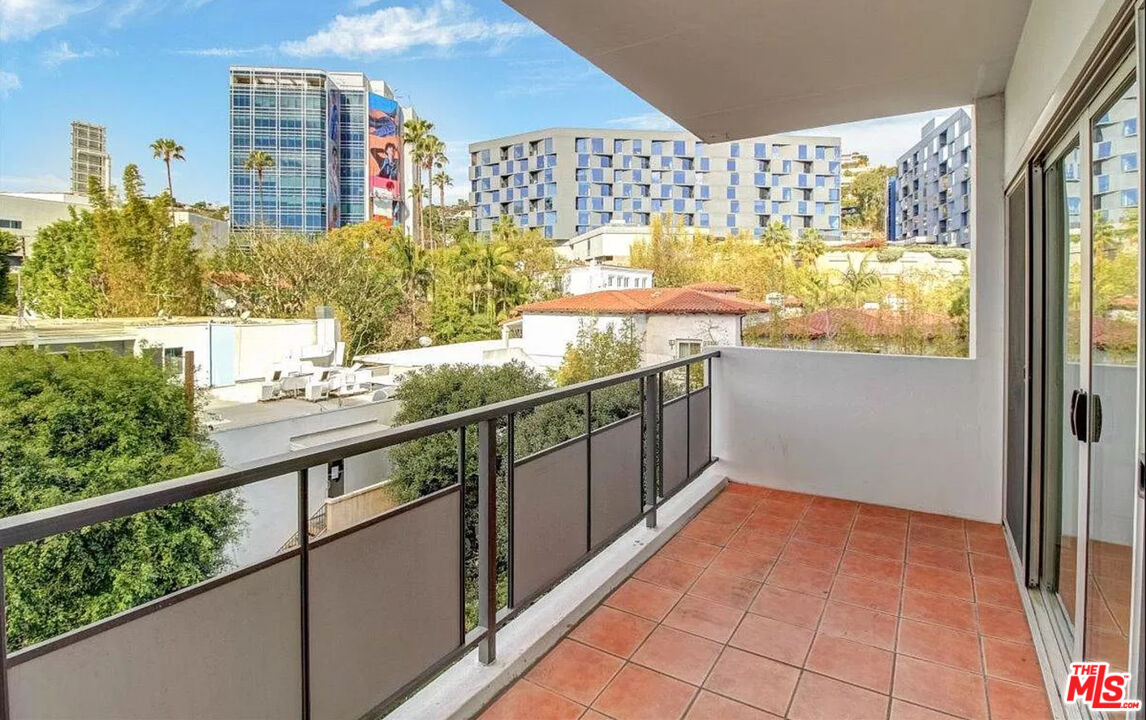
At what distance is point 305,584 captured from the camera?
1247 mm

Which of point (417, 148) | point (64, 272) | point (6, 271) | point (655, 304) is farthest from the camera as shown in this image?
point (417, 148)

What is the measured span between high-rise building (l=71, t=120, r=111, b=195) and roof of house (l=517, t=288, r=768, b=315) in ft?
68.2

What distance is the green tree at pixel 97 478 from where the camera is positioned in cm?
906

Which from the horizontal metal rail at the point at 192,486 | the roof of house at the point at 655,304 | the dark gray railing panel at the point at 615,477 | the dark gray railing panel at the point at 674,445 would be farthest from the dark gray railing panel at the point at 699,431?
A: the roof of house at the point at 655,304

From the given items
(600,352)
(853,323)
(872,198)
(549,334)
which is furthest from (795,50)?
(872,198)

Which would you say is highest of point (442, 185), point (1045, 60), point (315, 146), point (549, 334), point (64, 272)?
point (315, 146)

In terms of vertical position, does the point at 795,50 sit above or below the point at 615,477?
above

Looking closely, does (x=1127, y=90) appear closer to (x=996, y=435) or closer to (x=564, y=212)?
(x=996, y=435)

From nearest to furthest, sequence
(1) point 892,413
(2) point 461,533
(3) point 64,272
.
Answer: (2) point 461,533 < (1) point 892,413 < (3) point 64,272

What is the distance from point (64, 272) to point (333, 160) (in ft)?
106

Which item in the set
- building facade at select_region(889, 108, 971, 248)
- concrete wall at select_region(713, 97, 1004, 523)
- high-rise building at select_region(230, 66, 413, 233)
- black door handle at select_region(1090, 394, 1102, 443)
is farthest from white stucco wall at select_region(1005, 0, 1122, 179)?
high-rise building at select_region(230, 66, 413, 233)

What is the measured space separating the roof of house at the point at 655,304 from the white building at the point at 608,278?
2.86 meters

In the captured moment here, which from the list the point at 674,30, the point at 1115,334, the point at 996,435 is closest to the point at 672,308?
the point at 996,435

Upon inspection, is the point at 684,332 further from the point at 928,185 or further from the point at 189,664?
the point at 189,664
